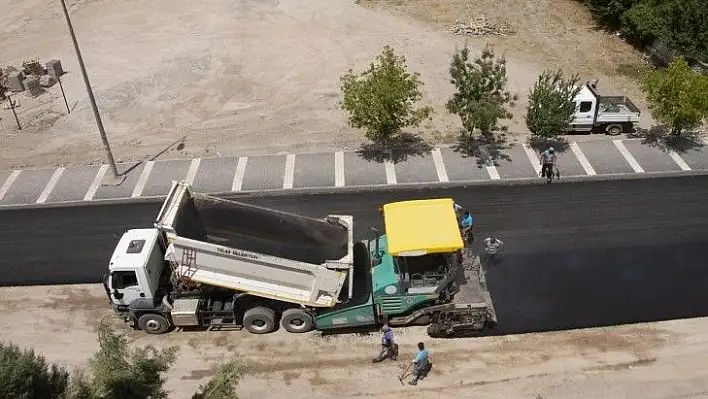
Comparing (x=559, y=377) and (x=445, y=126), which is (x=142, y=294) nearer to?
(x=559, y=377)

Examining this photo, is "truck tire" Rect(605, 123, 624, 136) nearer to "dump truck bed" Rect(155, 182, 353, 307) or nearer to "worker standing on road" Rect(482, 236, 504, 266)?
"worker standing on road" Rect(482, 236, 504, 266)

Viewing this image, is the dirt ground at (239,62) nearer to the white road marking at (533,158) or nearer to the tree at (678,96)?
the white road marking at (533,158)

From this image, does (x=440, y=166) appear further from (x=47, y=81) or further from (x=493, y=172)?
(x=47, y=81)

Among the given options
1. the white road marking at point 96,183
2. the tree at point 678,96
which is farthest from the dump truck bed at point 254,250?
the tree at point 678,96

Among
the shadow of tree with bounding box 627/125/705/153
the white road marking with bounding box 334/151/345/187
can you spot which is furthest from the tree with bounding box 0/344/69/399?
the shadow of tree with bounding box 627/125/705/153

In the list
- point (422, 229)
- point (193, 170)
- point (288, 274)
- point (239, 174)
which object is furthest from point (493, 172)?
point (193, 170)

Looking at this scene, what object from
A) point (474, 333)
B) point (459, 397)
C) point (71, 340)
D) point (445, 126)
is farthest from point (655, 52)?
point (71, 340)
